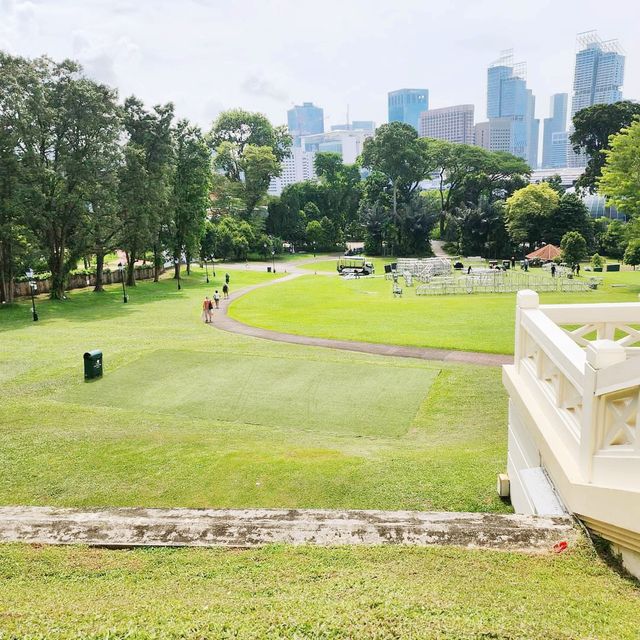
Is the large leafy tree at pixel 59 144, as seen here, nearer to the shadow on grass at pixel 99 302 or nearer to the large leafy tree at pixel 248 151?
the shadow on grass at pixel 99 302

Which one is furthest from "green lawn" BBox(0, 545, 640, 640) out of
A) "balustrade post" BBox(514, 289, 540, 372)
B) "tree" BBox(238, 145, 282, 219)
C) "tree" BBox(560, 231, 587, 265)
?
"tree" BBox(238, 145, 282, 219)

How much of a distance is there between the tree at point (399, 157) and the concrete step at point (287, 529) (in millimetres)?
81927

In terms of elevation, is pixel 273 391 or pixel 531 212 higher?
pixel 531 212

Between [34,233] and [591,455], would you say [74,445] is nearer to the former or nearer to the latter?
[591,455]

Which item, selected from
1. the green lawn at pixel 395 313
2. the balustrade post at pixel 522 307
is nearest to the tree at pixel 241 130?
the green lawn at pixel 395 313

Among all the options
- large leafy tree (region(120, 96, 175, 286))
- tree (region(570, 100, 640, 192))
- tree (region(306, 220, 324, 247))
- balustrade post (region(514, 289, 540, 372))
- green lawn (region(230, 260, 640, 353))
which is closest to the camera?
balustrade post (region(514, 289, 540, 372))

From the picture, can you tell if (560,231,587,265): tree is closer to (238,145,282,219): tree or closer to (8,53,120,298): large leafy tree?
(8,53,120,298): large leafy tree

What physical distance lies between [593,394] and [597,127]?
256 ft

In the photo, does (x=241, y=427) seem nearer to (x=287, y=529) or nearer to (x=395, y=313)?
(x=287, y=529)

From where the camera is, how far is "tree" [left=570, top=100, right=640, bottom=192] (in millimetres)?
69938

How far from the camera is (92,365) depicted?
60.0 feet

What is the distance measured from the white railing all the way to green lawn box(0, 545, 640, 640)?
0.95 meters

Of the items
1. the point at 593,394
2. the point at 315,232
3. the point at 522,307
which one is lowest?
the point at 593,394

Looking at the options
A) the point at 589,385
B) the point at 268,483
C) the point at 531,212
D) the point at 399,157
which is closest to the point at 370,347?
A: the point at 268,483
